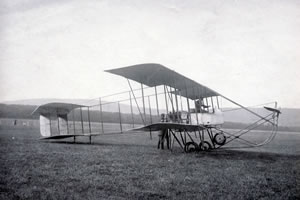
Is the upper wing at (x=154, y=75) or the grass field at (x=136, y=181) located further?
the upper wing at (x=154, y=75)

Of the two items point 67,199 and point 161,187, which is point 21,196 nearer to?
point 67,199

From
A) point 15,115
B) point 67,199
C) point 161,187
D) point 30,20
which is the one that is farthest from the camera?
point 15,115

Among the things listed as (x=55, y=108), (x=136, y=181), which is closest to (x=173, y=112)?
(x=136, y=181)

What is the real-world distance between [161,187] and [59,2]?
17.8 feet

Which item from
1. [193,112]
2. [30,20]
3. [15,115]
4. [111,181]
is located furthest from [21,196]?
[15,115]

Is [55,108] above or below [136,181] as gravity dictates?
above

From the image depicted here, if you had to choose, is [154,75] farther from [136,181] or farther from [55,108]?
[55,108]

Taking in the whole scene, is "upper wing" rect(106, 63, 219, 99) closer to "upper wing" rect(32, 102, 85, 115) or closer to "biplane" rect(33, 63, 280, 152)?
"biplane" rect(33, 63, 280, 152)

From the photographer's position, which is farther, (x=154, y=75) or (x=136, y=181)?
(x=154, y=75)

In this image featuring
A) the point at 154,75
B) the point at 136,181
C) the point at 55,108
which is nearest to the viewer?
the point at 136,181

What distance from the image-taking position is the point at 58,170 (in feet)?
15.8

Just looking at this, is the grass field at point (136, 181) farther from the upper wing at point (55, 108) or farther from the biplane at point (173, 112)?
the upper wing at point (55, 108)

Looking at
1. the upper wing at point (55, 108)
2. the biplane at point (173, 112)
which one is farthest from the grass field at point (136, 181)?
the upper wing at point (55, 108)

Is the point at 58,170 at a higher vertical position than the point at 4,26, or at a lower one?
lower
